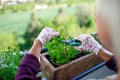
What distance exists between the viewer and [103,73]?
2.87ft

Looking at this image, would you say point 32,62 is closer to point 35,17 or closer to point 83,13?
point 35,17

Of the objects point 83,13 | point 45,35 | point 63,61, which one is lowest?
point 83,13

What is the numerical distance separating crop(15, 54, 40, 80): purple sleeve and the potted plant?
3.9 inches

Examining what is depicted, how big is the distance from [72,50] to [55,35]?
99 mm

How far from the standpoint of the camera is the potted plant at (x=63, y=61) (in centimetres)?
79

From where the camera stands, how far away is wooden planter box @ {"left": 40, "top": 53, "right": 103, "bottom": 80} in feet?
2.57

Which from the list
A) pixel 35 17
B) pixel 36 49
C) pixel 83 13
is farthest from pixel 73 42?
pixel 83 13

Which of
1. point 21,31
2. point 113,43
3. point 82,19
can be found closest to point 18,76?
point 113,43

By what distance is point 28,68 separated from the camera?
2.23 ft

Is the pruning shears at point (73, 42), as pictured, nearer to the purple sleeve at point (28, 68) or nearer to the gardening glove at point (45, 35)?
the gardening glove at point (45, 35)

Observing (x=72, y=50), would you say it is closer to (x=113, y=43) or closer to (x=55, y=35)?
(x=55, y=35)

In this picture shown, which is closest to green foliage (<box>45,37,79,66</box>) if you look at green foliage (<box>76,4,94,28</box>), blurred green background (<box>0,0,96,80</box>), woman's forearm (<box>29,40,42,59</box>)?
woman's forearm (<box>29,40,42,59</box>)

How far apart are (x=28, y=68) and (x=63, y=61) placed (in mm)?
189

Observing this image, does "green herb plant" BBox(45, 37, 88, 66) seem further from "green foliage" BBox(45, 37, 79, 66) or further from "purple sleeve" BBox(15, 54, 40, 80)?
"purple sleeve" BBox(15, 54, 40, 80)
